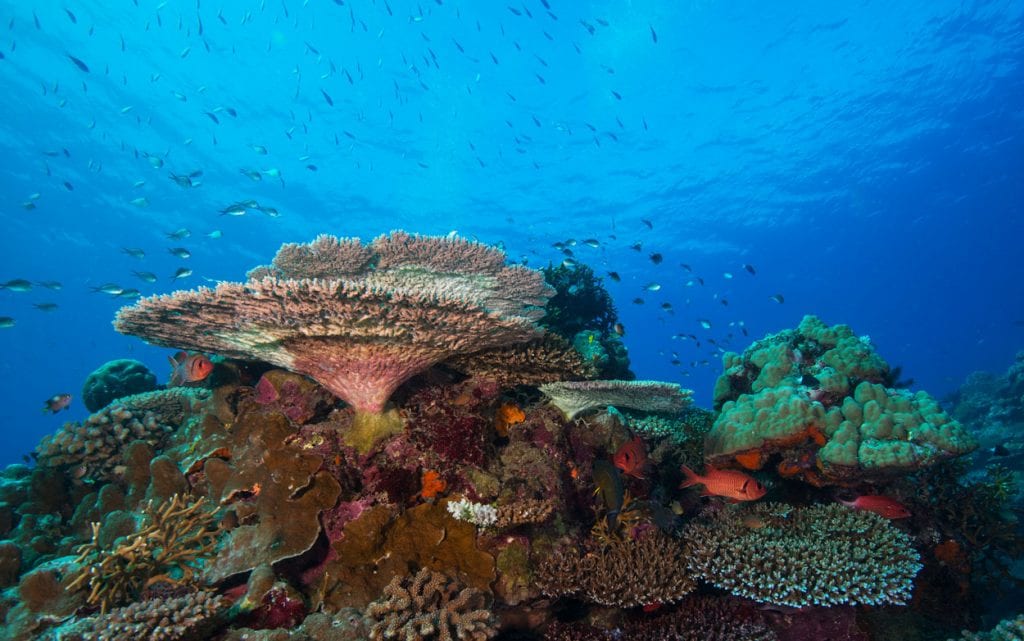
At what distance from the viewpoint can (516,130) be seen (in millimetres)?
45500

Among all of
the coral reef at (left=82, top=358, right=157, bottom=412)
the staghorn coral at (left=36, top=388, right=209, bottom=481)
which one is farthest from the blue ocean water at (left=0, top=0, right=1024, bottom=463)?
the staghorn coral at (left=36, top=388, right=209, bottom=481)

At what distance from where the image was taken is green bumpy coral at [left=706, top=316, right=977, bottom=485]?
18.4 feet

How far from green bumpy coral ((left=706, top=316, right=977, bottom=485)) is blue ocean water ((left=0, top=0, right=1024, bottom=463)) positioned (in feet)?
53.4

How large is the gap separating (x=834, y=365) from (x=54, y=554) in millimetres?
11453

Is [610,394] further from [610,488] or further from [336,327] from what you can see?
[336,327]

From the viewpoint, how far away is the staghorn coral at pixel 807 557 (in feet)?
15.5

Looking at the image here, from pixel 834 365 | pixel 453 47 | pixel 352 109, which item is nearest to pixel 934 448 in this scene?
pixel 834 365

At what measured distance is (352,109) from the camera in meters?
42.5

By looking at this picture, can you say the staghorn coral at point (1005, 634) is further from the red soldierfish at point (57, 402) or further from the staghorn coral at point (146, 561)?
the red soldierfish at point (57, 402)

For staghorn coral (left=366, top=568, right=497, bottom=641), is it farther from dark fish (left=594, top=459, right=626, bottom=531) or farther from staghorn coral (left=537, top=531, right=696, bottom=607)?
dark fish (left=594, top=459, right=626, bottom=531)

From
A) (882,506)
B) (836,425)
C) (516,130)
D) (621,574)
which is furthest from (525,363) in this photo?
(516,130)

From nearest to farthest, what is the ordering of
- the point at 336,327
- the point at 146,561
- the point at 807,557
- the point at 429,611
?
the point at 429,611
the point at 336,327
the point at 146,561
the point at 807,557

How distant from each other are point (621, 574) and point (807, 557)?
91.4 inches

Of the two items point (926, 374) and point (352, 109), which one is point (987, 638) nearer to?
point (352, 109)
